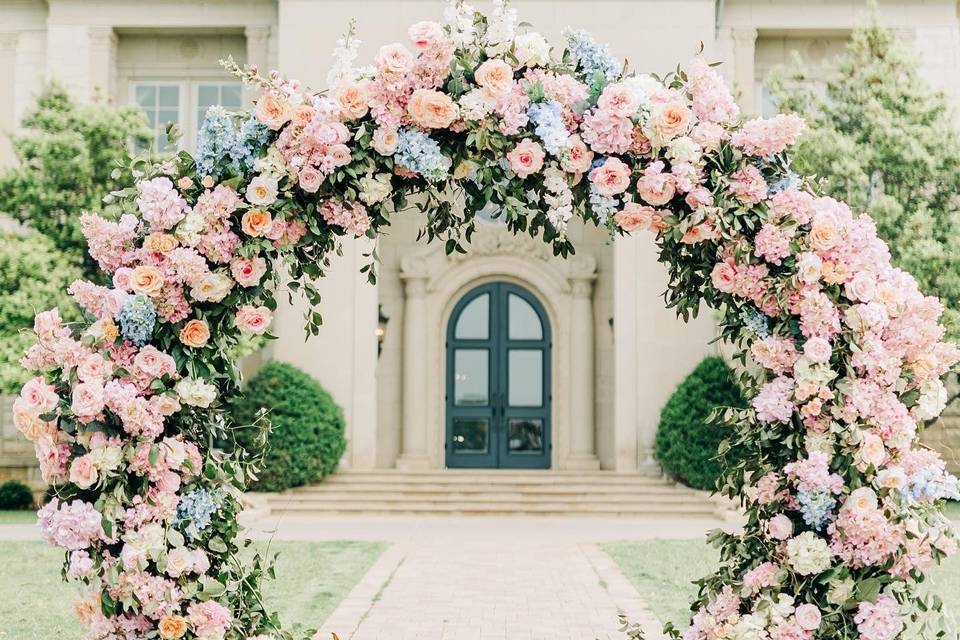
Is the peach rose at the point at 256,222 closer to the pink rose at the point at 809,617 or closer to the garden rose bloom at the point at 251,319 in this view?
the garden rose bloom at the point at 251,319

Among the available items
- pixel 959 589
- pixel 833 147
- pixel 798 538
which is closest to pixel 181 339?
pixel 798 538

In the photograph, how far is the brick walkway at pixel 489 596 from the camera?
811 centimetres

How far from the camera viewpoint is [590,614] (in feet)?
28.8

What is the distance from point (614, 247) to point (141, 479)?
47.2ft

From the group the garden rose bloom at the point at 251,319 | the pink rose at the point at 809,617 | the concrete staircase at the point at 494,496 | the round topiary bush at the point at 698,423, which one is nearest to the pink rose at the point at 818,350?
the pink rose at the point at 809,617

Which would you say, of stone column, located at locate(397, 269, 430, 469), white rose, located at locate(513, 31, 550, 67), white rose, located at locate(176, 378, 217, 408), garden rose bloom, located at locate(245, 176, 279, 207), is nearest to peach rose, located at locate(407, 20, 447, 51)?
white rose, located at locate(513, 31, 550, 67)

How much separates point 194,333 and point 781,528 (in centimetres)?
290

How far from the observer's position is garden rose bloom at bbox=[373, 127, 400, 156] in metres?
5.45

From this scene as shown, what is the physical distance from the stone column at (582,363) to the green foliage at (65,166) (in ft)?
25.1

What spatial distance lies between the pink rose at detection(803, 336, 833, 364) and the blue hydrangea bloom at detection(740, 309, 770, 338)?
1.05 ft

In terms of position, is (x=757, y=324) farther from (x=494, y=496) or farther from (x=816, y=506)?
(x=494, y=496)

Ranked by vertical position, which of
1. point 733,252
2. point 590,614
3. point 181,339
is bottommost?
point 590,614

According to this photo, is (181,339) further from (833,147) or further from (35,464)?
(35,464)

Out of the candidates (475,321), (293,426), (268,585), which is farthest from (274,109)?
(475,321)
